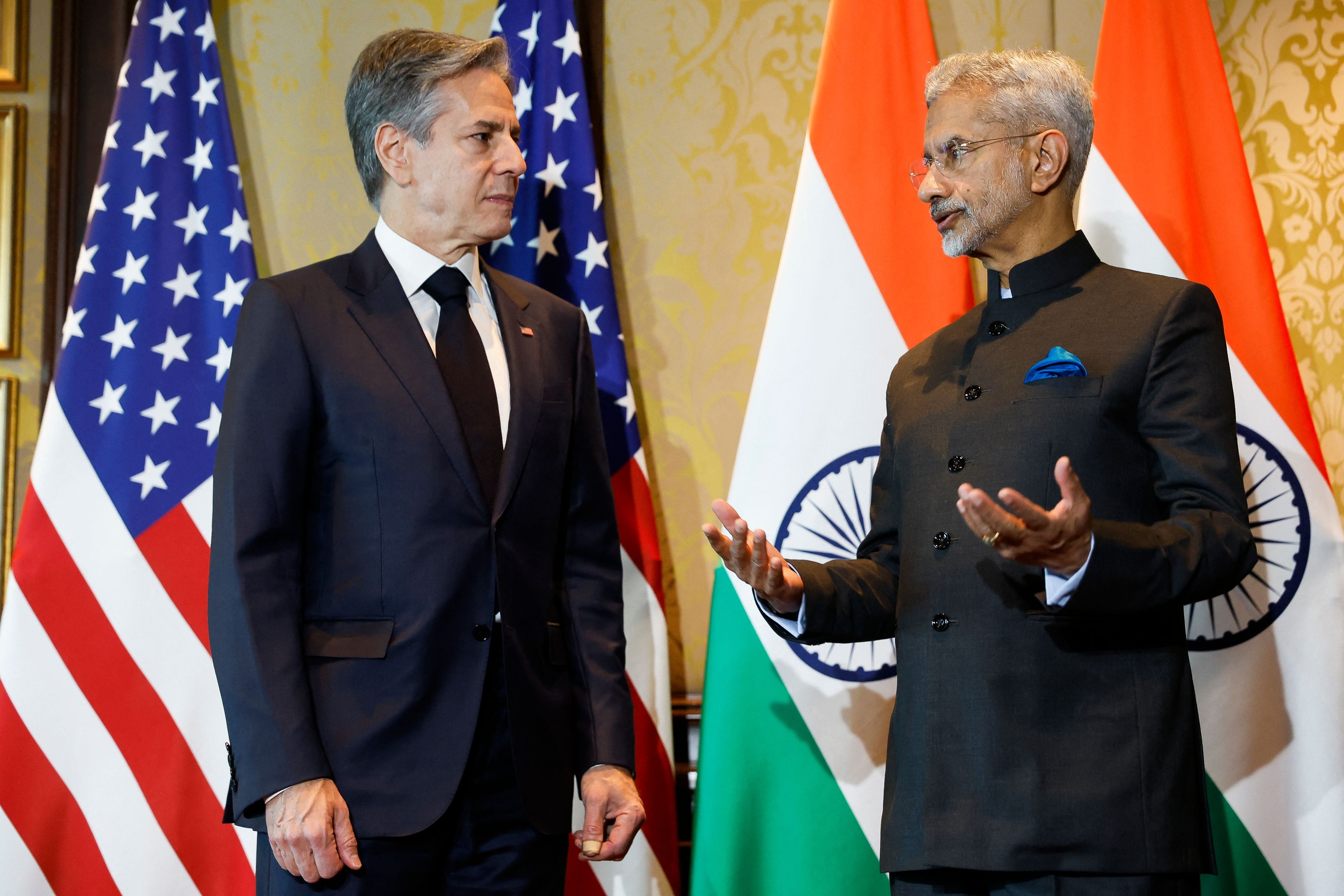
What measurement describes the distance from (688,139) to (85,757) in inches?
77.1

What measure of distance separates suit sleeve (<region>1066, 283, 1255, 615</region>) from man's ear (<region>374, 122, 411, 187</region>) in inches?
48.4

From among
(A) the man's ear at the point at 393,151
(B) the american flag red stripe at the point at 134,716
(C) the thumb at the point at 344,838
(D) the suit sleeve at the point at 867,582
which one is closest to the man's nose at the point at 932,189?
(D) the suit sleeve at the point at 867,582

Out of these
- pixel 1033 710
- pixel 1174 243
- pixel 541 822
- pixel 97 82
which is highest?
pixel 97 82

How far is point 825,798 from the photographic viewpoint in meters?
2.35

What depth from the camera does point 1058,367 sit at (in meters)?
1.61

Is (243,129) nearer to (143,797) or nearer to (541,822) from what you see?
(143,797)

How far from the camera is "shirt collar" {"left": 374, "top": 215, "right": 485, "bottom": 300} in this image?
6.16 feet

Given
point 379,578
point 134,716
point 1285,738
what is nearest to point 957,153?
point 379,578

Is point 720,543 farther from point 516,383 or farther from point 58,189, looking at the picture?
point 58,189

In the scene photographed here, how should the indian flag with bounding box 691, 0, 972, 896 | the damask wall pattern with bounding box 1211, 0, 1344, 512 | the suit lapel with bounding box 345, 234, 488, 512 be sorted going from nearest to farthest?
1. the suit lapel with bounding box 345, 234, 488, 512
2. the indian flag with bounding box 691, 0, 972, 896
3. the damask wall pattern with bounding box 1211, 0, 1344, 512

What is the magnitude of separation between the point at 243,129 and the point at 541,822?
2.05 meters

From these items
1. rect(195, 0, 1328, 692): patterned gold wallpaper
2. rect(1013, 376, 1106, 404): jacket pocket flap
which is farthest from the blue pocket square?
rect(195, 0, 1328, 692): patterned gold wallpaper

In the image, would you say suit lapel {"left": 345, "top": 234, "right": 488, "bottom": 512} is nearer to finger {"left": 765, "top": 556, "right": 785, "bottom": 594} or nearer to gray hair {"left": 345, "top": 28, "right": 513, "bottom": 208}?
gray hair {"left": 345, "top": 28, "right": 513, "bottom": 208}

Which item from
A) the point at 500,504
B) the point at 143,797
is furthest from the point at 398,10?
the point at 143,797
